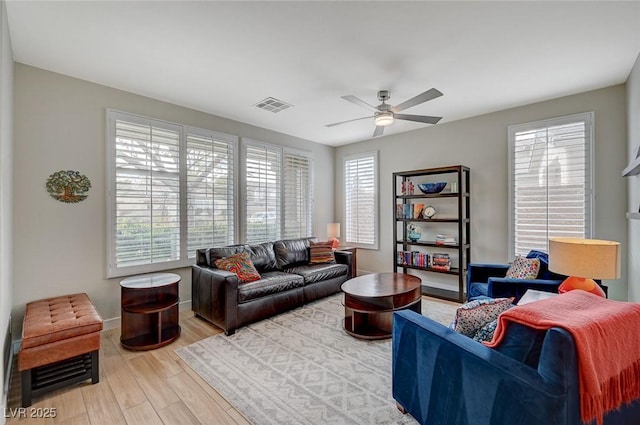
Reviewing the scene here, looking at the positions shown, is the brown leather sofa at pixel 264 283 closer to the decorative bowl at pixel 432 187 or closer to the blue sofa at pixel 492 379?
the decorative bowl at pixel 432 187

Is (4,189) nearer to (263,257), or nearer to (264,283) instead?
(264,283)

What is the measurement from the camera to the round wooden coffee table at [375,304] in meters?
3.05

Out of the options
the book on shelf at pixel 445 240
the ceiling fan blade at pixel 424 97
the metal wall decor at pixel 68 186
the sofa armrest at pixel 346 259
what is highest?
the ceiling fan blade at pixel 424 97

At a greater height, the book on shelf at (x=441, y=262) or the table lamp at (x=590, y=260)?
the table lamp at (x=590, y=260)

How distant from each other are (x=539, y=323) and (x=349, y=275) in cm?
363

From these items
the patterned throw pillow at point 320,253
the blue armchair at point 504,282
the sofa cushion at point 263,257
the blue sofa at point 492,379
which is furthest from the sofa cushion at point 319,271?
the blue sofa at point 492,379

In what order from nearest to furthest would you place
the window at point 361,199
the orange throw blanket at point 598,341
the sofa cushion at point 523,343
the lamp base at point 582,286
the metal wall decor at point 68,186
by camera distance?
the orange throw blanket at point 598,341 → the sofa cushion at point 523,343 → the lamp base at point 582,286 → the metal wall decor at point 68,186 → the window at point 361,199

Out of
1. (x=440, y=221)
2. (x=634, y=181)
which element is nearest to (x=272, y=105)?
(x=440, y=221)

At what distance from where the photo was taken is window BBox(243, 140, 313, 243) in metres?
4.80

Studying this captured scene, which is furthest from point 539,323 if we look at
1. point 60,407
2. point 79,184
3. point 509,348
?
point 79,184

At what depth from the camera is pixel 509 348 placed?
134 centimetres

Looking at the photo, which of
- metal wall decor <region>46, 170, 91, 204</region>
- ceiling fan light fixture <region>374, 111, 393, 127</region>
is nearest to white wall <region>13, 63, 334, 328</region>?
metal wall decor <region>46, 170, 91, 204</region>

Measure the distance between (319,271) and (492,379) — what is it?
3.06 m

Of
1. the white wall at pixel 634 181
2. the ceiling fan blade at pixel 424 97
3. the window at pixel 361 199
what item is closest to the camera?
the ceiling fan blade at pixel 424 97
